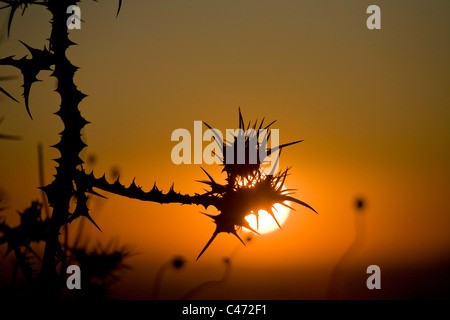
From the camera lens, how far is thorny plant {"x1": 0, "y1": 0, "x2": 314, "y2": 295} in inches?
71.6

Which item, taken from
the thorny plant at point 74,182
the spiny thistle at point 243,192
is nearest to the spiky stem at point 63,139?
the thorny plant at point 74,182

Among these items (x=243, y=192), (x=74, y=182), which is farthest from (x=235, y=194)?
(x=74, y=182)

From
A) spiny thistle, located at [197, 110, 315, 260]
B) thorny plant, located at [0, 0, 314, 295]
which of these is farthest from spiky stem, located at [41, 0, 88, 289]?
spiny thistle, located at [197, 110, 315, 260]

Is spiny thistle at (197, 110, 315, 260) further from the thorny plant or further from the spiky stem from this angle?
the spiky stem

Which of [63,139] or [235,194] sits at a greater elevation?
[63,139]

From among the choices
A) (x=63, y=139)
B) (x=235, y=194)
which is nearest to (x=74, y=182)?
(x=63, y=139)

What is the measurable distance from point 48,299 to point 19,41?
50.9 inches

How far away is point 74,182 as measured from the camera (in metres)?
1.86

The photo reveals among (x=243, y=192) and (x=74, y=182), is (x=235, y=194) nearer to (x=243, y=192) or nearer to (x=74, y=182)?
(x=243, y=192)

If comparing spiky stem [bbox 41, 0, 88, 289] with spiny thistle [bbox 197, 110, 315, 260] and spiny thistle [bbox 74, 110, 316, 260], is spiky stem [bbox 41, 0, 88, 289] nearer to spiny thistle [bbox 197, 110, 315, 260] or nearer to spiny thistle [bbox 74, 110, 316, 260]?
spiny thistle [bbox 74, 110, 316, 260]

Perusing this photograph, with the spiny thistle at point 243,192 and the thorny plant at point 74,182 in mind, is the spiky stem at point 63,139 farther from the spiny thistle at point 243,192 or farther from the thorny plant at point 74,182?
the spiny thistle at point 243,192

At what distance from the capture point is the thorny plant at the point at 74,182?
182 centimetres
